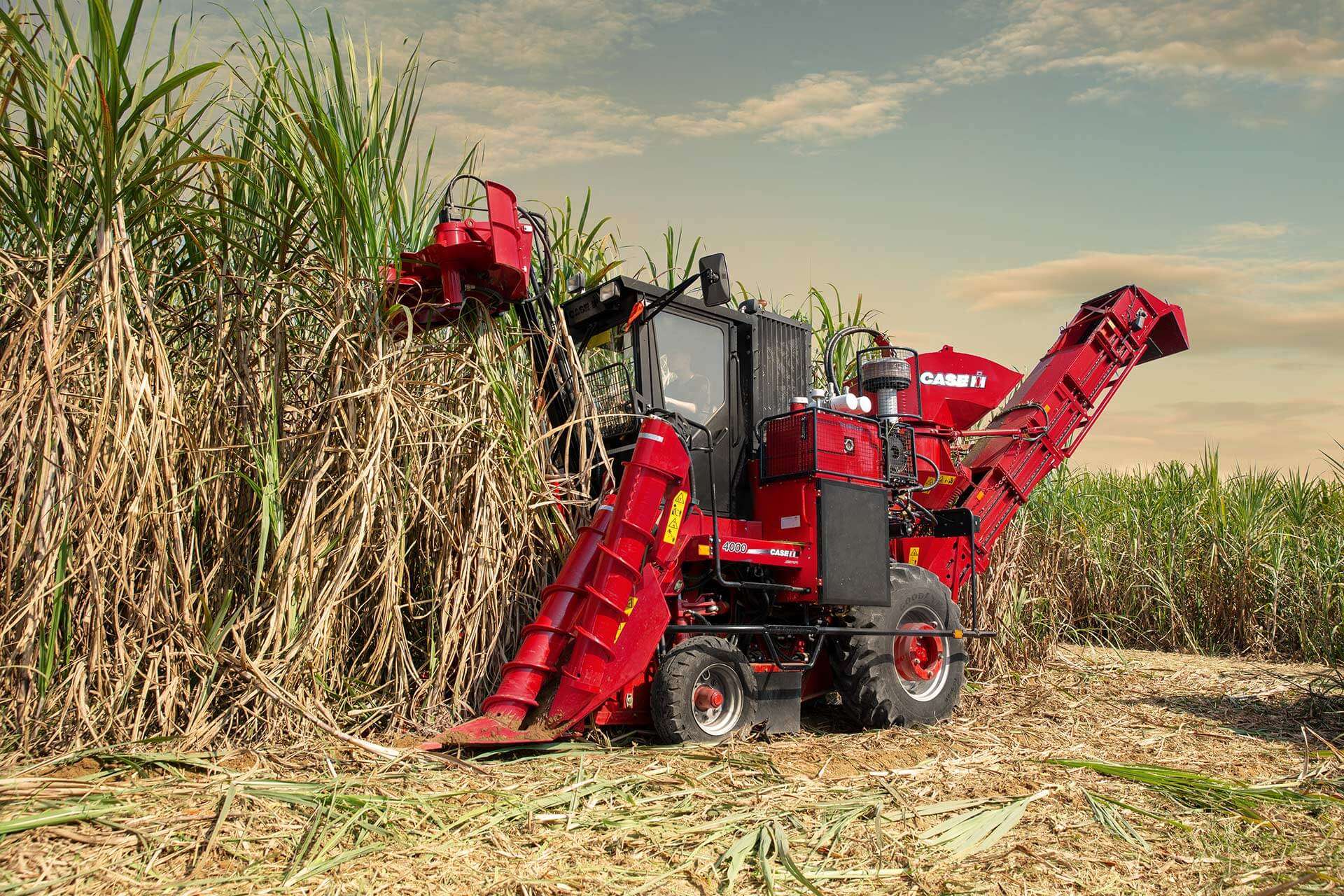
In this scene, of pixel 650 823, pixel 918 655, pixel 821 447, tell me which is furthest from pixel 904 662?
pixel 650 823

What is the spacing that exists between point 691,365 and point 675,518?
3.46 feet

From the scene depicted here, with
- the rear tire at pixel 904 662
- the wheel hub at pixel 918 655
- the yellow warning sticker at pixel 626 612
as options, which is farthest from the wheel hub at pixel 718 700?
the wheel hub at pixel 918 655

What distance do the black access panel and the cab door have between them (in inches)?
22.4

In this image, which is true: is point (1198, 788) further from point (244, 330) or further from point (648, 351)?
point (244, 330)

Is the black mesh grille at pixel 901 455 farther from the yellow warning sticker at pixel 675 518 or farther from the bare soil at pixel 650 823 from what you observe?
the bare soil at pixel 650 823

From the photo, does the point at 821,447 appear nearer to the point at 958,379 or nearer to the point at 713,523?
the point at 713,523

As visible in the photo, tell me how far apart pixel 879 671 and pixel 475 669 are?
7.41 ft

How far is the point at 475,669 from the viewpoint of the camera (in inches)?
190

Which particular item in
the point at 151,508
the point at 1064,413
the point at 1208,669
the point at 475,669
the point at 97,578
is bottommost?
the point at 1208,669

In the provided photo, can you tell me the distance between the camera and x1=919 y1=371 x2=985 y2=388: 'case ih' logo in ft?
23.5

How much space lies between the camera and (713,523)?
5.17m

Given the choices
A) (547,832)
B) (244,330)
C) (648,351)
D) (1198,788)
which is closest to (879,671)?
(1198,788)

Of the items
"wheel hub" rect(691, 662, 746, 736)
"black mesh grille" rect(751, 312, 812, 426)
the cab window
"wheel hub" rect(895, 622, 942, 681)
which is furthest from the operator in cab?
"wheel hub" rect(895, 622, 942, 681)

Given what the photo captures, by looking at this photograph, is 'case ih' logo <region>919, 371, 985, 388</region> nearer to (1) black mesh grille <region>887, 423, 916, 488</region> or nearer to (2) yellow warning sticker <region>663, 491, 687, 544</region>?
(1) black mesh grille <region>887, 423, 916, 488</region>
